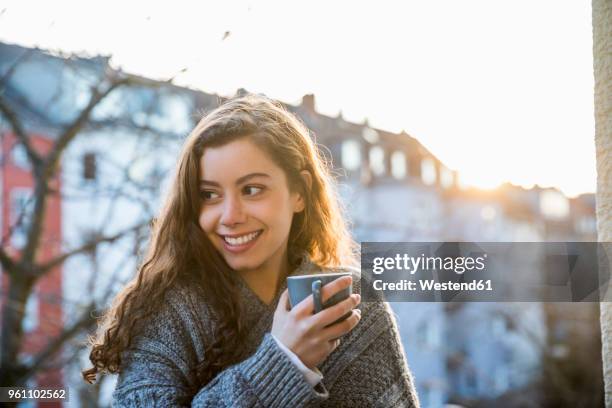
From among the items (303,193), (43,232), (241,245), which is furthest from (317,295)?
(43,232)

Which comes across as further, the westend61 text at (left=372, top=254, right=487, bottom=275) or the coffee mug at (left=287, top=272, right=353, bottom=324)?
the westend61 text at (left=372, top=254, right=487, bottom=275)

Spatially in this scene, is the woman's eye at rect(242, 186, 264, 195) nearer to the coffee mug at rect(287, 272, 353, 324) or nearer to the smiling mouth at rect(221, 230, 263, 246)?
the smiling mouth at rect(221, 230, 263, 246)

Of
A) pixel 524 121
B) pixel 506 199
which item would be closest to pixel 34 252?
pixel 524 121

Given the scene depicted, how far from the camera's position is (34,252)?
8.95 ft

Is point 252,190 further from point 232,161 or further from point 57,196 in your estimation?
point 57,196

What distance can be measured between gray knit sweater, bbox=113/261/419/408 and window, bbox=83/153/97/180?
215cm

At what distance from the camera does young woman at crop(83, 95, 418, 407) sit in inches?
35.4

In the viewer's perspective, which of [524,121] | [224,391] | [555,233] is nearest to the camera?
[224,391]

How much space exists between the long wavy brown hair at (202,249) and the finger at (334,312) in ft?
0.75

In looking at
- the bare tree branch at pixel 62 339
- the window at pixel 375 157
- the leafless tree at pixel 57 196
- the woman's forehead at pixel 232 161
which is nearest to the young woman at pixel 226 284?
the woman's forehead at pixel 232 161

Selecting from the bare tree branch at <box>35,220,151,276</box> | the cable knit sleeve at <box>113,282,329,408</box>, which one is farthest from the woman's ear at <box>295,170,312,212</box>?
the bare tree branch at <box>35,220,151,276</box>

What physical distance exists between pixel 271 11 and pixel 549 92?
33.8 inches

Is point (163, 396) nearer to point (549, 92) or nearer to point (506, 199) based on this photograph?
point (549, 92)

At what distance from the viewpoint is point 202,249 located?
0.97m
